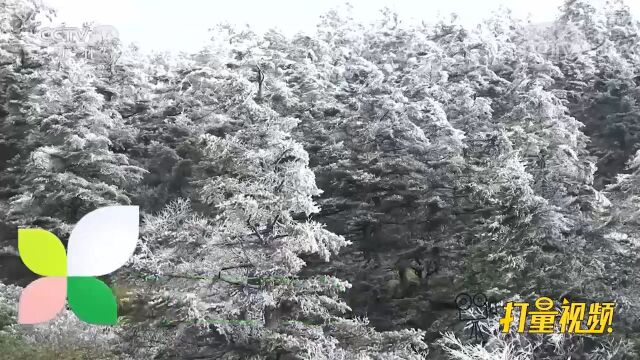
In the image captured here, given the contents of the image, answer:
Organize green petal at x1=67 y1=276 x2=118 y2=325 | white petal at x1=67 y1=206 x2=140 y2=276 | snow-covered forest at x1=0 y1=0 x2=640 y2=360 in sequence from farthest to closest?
snow-covered forest at x1=0 y1=0 x2=640 y2=360 → green petal at x1=67 y1=276 x2=118 y2=325 → white petal at x1=67 y1=206 x2=140 y2=276

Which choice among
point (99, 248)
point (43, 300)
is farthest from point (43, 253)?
point (99, 248)

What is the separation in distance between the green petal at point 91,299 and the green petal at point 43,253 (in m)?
0.22

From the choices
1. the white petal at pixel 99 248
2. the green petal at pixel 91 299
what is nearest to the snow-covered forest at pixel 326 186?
the green petal at pixel 91 299

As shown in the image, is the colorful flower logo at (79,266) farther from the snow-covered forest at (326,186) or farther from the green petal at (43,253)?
the snow-covered forest at (326,186)

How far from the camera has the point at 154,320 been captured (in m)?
6.87

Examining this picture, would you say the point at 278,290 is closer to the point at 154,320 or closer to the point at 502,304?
the point at 154,320

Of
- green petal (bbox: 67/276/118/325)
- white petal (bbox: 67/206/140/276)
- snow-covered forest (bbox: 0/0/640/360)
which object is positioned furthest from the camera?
snow-covered forest (bbox: 0/0/640/360)

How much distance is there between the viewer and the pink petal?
620cm

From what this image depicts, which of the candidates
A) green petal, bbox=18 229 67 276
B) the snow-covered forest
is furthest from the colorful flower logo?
the snow-covered forest

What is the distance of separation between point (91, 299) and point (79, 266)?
0.55 meters

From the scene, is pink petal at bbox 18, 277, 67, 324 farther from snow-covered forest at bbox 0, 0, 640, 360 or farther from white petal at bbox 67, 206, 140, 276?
snow-covered forest at bbox 0, 0, 640, 360

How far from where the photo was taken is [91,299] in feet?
20.7

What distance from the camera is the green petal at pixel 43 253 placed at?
241 inches

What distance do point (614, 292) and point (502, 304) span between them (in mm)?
1743
